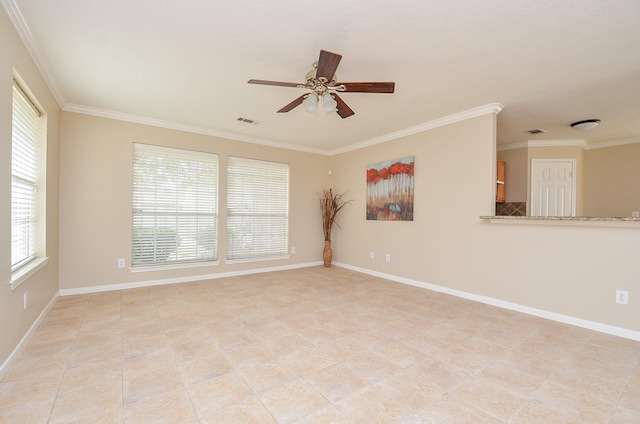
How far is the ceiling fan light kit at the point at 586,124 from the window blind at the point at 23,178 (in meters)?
6.22

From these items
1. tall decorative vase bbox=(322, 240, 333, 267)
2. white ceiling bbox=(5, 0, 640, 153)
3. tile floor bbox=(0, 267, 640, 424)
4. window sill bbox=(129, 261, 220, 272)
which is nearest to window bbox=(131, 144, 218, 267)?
window sill bbox=(129, 261, 220, 272)

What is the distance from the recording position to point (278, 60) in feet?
8.16

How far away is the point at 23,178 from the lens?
8.24ft

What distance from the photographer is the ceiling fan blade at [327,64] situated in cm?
190

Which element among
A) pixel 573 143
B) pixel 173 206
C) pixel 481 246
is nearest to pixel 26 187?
pixel 173 206

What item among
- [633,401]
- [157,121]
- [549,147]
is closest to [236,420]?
[633,401]

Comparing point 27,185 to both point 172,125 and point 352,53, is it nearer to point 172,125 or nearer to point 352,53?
point 172,125

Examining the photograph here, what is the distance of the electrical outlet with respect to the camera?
8.61 feet

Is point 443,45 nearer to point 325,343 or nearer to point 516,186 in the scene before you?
point 325,343

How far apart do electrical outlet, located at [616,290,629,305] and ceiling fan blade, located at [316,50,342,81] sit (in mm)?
3308

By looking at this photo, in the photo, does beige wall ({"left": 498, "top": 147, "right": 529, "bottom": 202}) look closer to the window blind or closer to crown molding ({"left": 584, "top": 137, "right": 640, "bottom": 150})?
crown molding ({"left": 584, "top": 137, "right": 640, "bottom": 150})

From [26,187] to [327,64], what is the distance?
2951 millimetres

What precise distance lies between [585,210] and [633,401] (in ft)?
14.5

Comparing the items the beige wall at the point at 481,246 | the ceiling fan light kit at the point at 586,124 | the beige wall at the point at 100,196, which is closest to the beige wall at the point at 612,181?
the ceiling fan light kit at the point at 586,124
